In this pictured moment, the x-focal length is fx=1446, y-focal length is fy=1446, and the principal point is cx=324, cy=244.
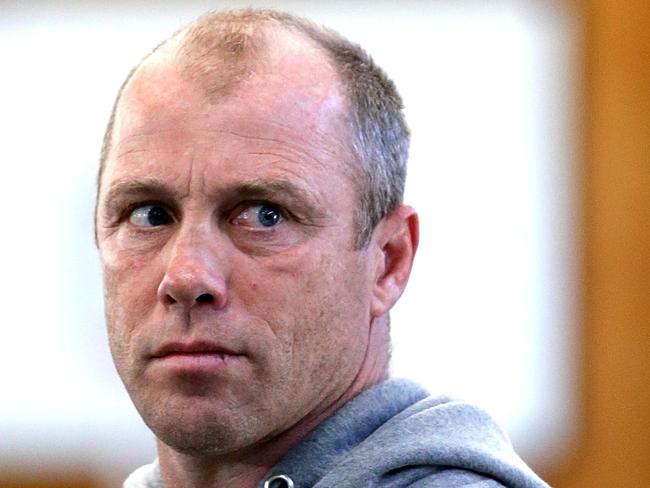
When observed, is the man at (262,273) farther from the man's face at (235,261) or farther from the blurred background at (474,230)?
the blurred background at (474,230)

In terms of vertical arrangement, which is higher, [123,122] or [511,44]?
[511,44]

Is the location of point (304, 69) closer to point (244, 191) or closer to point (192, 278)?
point (244, 191)

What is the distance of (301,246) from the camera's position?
6.59 ft

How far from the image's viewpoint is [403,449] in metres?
1.91

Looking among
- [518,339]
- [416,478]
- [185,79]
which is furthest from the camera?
[518,339]

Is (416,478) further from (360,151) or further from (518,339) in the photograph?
(518,339)

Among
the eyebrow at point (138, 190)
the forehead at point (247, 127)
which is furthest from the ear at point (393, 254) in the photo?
the eyebrow at point (138, 190)

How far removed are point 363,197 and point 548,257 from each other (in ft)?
10.1

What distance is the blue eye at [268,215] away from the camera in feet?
6.57

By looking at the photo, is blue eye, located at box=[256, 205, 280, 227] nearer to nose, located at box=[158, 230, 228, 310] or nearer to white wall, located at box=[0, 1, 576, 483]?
nose, located at box=[158, 230, 228, 310]

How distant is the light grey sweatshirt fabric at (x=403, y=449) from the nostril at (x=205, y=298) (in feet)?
0.84

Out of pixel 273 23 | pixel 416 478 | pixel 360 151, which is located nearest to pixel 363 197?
pixel 360 151

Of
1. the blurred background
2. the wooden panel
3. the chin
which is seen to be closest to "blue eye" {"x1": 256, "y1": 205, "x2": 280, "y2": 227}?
the chin

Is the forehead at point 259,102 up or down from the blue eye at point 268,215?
up
